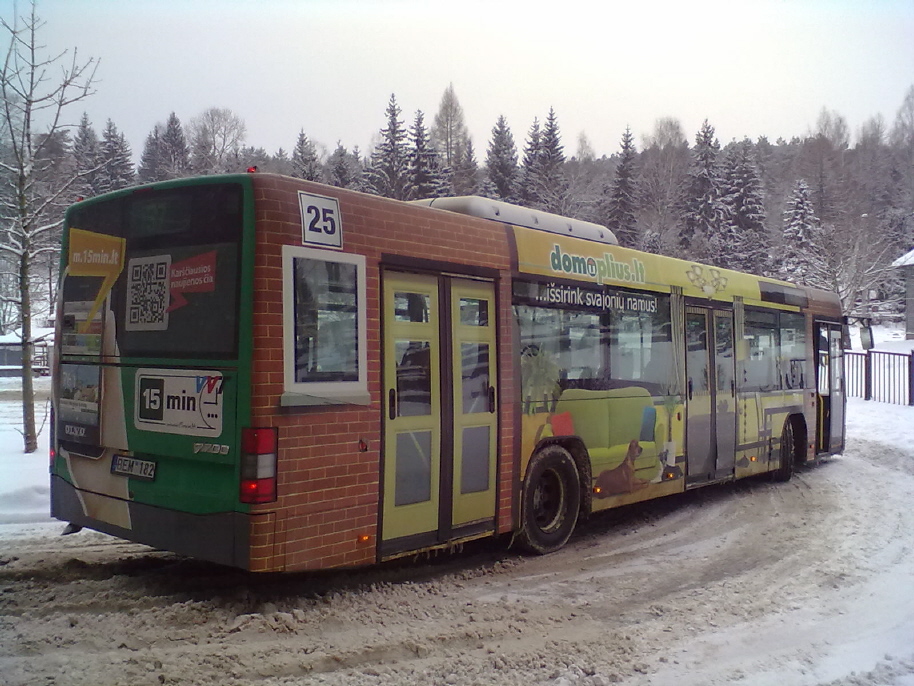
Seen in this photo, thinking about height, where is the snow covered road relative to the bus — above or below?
below

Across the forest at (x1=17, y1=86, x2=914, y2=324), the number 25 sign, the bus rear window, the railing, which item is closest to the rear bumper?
the bus rear window

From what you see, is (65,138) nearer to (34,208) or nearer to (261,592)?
(34,208)

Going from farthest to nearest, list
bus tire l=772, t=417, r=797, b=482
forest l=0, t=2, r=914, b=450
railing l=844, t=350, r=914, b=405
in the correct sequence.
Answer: forest l=0, t=2, r=914, b=450 → railing l=844, t=350, r=914, b=405 → bus tire l=772, t=417, r=797, b=482

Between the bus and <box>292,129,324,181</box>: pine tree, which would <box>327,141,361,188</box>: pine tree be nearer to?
<box>292,129,324,181</box>: pine tree

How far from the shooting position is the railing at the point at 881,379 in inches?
839

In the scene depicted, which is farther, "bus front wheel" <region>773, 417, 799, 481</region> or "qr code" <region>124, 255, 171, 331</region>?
"bus front wheel" <region>773, 417, 799, 481</region>

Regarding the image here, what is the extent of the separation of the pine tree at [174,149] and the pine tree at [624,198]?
86.0ft

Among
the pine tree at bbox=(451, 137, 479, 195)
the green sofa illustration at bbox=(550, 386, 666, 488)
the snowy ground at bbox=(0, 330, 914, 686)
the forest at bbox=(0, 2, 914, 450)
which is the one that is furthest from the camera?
the pine tree at bbox=(451, 137, 479, 195)

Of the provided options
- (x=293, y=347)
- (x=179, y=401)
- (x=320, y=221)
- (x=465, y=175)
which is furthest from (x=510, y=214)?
(x=465, y=175)

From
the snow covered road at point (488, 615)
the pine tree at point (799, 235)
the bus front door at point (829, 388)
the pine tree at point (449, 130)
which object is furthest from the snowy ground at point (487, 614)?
the pine tree at point (449, 130)

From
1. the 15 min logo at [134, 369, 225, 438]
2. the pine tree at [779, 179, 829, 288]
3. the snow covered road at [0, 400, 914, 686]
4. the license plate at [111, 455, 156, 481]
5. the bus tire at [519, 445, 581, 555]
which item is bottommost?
the snow covered road at [0, 400, 914, 686]

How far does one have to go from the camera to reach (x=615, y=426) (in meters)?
7.79

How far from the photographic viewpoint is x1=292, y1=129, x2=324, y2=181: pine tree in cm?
4348

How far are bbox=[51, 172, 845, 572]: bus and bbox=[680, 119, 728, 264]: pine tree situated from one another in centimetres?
4284
